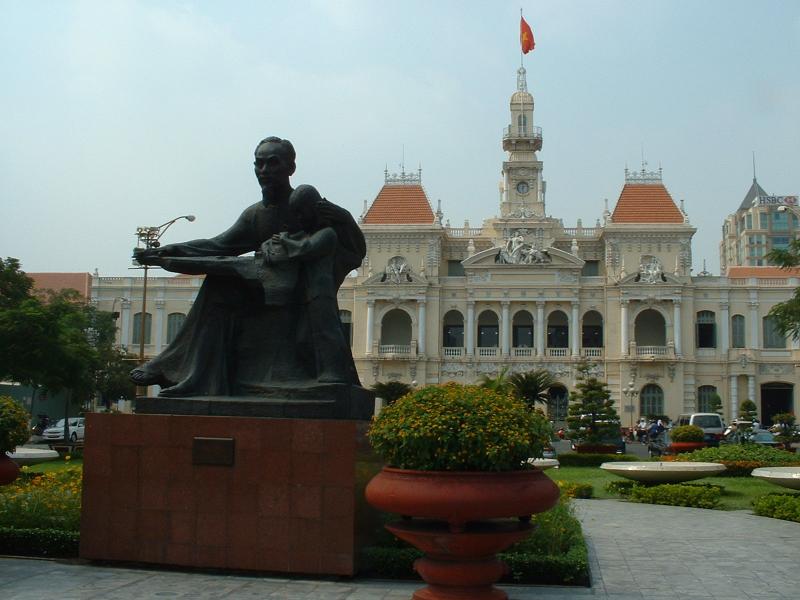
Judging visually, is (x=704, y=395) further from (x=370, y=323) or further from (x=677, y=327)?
(x=370, y=323)

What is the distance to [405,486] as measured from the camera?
5555 mm

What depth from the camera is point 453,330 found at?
53.0 metres

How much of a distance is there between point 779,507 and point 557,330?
40355mm

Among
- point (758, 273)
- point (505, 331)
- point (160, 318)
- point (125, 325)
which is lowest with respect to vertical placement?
point (505, 331)

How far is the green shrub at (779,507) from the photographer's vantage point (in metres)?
11.6

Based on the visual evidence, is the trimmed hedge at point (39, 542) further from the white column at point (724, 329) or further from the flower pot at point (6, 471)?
the white column at point (724, 329)

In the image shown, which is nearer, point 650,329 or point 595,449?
point 595,449

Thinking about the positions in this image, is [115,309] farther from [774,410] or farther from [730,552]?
[730,552]

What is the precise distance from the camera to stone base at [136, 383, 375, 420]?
7090 millimetres

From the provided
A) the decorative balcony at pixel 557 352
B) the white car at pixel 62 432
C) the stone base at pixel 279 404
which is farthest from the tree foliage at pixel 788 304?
the decorative balcony at pixel 557 352

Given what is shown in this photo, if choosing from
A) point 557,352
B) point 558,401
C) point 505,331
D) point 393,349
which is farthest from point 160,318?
point 558,401

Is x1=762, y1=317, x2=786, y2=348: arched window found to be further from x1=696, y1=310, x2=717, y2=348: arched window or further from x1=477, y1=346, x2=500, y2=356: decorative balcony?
x1=477, y1=346, x2=500, y2=356: decorative balcony

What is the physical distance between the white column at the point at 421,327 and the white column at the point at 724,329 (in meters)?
17.0

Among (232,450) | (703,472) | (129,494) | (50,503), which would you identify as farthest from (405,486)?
(703,472)
